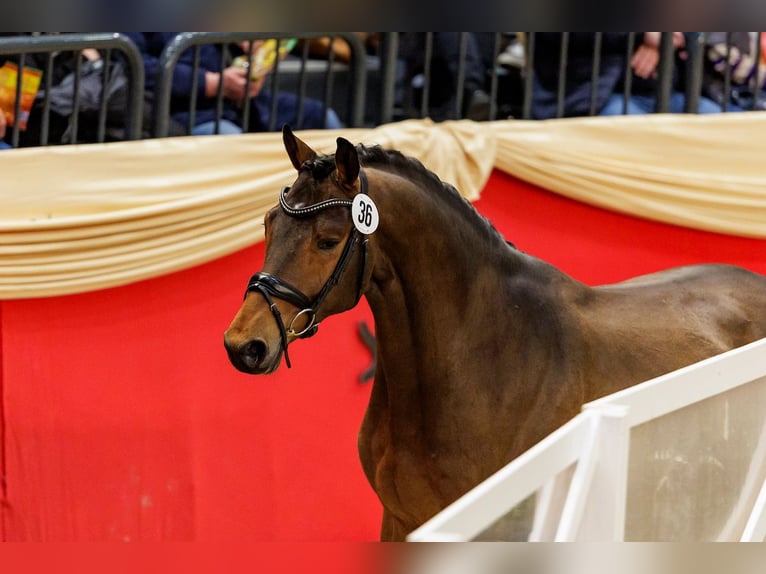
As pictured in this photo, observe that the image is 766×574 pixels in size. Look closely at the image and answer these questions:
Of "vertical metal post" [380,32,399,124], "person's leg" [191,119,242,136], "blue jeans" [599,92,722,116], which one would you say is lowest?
"person's leg" [191,119,242,136]

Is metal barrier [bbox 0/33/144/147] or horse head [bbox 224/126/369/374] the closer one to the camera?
horse head [bbox 224/126/369/374]

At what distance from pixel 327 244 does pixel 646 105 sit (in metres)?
2.98

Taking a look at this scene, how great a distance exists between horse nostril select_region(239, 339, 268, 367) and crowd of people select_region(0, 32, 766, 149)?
1.94 metres

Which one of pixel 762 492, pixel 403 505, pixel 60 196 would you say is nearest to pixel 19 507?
pixel 60 196

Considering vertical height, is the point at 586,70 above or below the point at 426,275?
above

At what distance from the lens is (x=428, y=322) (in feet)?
11.5

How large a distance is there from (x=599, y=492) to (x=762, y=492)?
0.75 metres

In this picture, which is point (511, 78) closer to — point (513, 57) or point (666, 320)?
point (513, 57)

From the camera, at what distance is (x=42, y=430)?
15.0ft

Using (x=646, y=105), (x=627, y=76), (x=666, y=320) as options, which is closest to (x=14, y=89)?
(x=666, y=320)

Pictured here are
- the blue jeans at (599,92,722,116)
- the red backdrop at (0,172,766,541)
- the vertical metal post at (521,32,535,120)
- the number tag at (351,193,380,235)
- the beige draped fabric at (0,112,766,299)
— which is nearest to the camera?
the number tag at (351,193,380,235)

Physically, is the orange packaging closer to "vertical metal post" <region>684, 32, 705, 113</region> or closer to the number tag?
the number tag

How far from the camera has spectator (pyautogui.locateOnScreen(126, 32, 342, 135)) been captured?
5.01 metres

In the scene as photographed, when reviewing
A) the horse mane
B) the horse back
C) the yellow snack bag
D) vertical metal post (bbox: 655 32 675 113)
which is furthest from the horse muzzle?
vertical metal post (bbox: 655 32 675 113)
